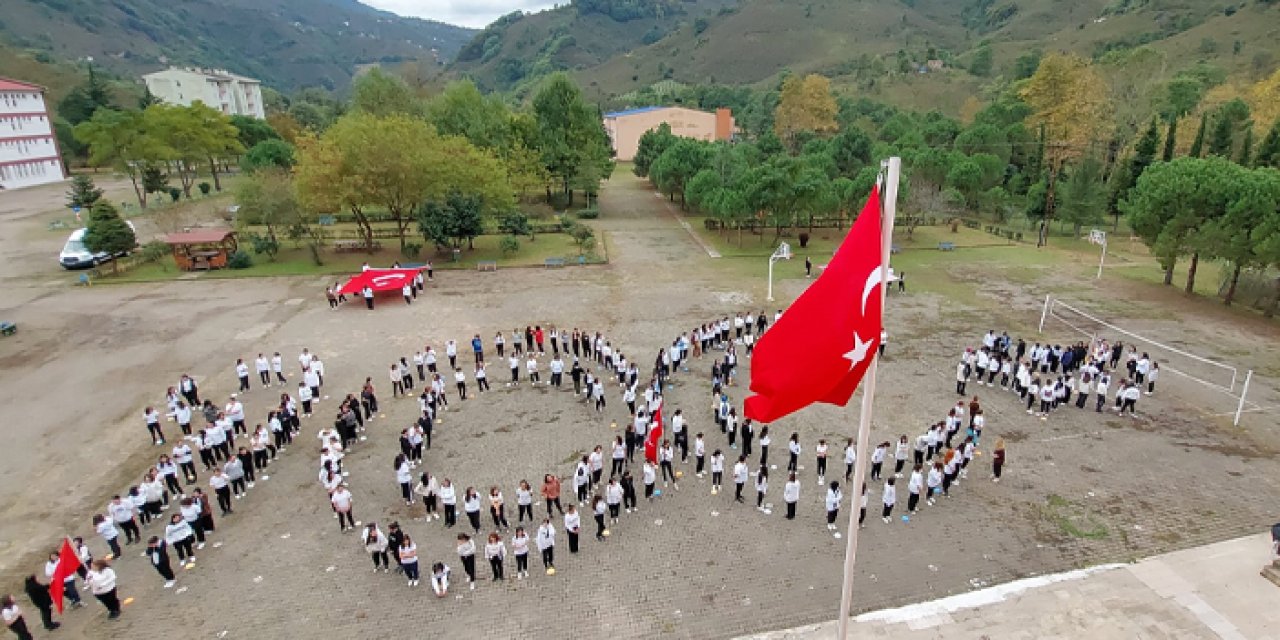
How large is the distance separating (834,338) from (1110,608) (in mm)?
7548

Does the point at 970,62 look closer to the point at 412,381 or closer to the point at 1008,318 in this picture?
the point at 1008,318

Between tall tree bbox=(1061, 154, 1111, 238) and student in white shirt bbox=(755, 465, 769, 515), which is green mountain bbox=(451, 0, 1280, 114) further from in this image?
student in white shirt bbox=(755, 465, 769, 515)

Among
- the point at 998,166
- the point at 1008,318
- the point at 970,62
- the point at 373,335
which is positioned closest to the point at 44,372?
the point at 373,335

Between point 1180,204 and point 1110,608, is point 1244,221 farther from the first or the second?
point 1110,608

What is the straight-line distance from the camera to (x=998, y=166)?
1764 inches

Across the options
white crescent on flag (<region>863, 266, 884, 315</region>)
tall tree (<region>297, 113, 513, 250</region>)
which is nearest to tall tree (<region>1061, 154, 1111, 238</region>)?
tall tree (<region>297, 113, 513, 250</region>)

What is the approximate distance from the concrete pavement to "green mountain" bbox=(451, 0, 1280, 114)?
56.4 meters

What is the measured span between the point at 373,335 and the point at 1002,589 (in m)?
19.4

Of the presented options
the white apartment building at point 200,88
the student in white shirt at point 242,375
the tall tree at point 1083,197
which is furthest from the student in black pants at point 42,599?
the white apartment building at point 200,88

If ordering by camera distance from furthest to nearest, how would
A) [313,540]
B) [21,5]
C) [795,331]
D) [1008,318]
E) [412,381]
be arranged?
[21,5], [1008,318], [412,381], [313,540], [795,331]

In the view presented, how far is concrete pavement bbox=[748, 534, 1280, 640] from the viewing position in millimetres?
9336

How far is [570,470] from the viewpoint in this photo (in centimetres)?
1414

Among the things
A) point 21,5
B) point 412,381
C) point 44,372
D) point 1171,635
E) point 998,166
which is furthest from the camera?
point 21,5

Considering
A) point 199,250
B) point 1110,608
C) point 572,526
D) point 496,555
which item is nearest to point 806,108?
point 199,250
